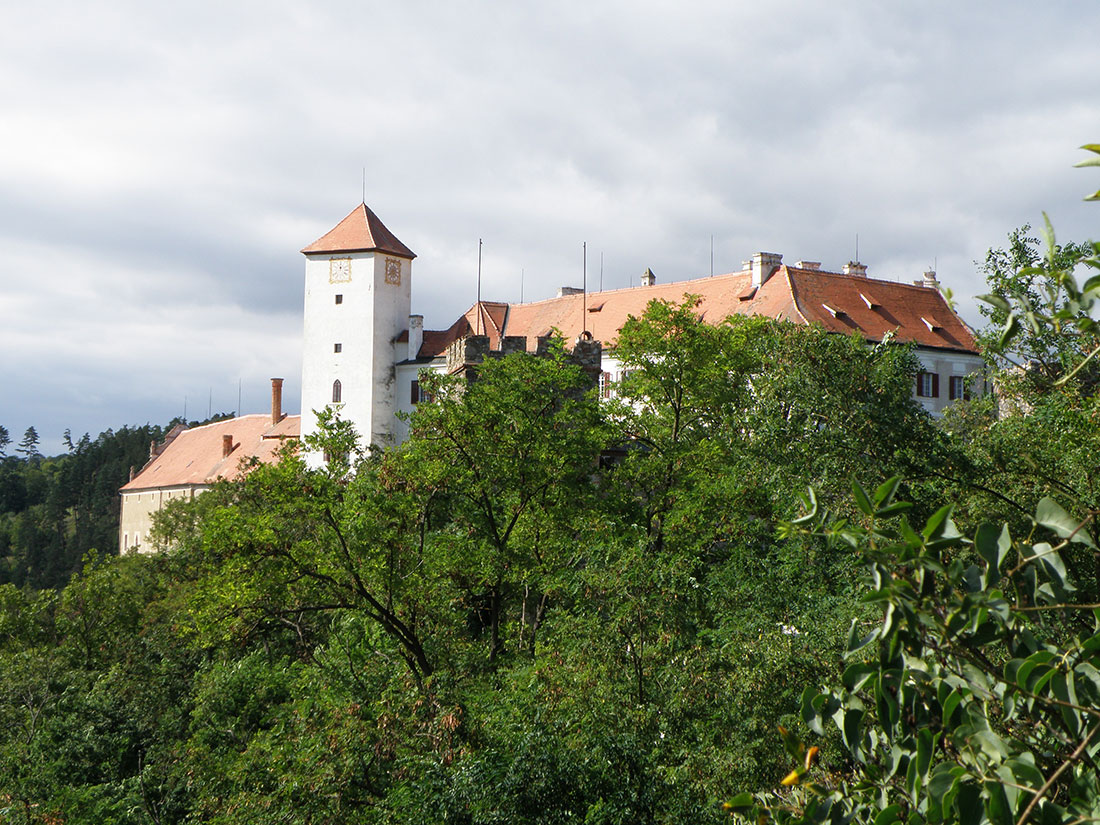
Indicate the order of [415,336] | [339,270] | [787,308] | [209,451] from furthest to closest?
[209,451] < [339,270] < [415,336] < [787,308]

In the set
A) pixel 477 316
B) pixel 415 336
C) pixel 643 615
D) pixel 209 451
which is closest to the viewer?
pixel 643 615

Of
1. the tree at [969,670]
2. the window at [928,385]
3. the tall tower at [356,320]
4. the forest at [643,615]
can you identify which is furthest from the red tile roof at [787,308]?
the tree at [969,670]

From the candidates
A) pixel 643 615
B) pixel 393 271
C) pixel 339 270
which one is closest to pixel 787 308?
pixel 393 271

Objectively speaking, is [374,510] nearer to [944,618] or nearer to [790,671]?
[790,671]

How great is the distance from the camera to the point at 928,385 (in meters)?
49.6

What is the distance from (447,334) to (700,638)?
40.6m

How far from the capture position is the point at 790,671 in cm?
1284

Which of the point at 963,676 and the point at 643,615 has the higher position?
the point at 963,676

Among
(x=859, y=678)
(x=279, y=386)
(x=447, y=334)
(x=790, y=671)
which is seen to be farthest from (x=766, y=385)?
(x=279, y=386)

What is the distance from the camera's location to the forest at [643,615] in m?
3.48

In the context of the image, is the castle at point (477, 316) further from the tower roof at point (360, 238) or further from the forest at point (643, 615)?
the forest at point (643, 615)

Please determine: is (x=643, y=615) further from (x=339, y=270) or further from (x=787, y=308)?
(x=339, y=270)

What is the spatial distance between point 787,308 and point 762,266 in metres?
3.75

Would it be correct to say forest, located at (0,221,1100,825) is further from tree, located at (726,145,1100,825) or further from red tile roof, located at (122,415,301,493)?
red tile roof, located at (122,415,301,493)
